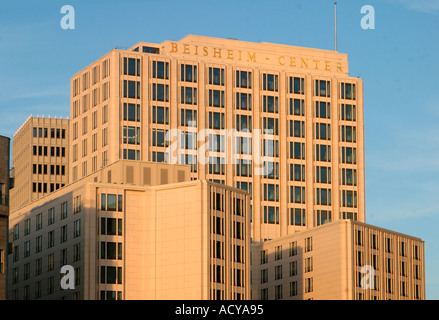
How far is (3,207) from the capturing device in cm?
16750

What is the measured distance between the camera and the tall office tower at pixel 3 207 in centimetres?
16550

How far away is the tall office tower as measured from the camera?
16550 cm
